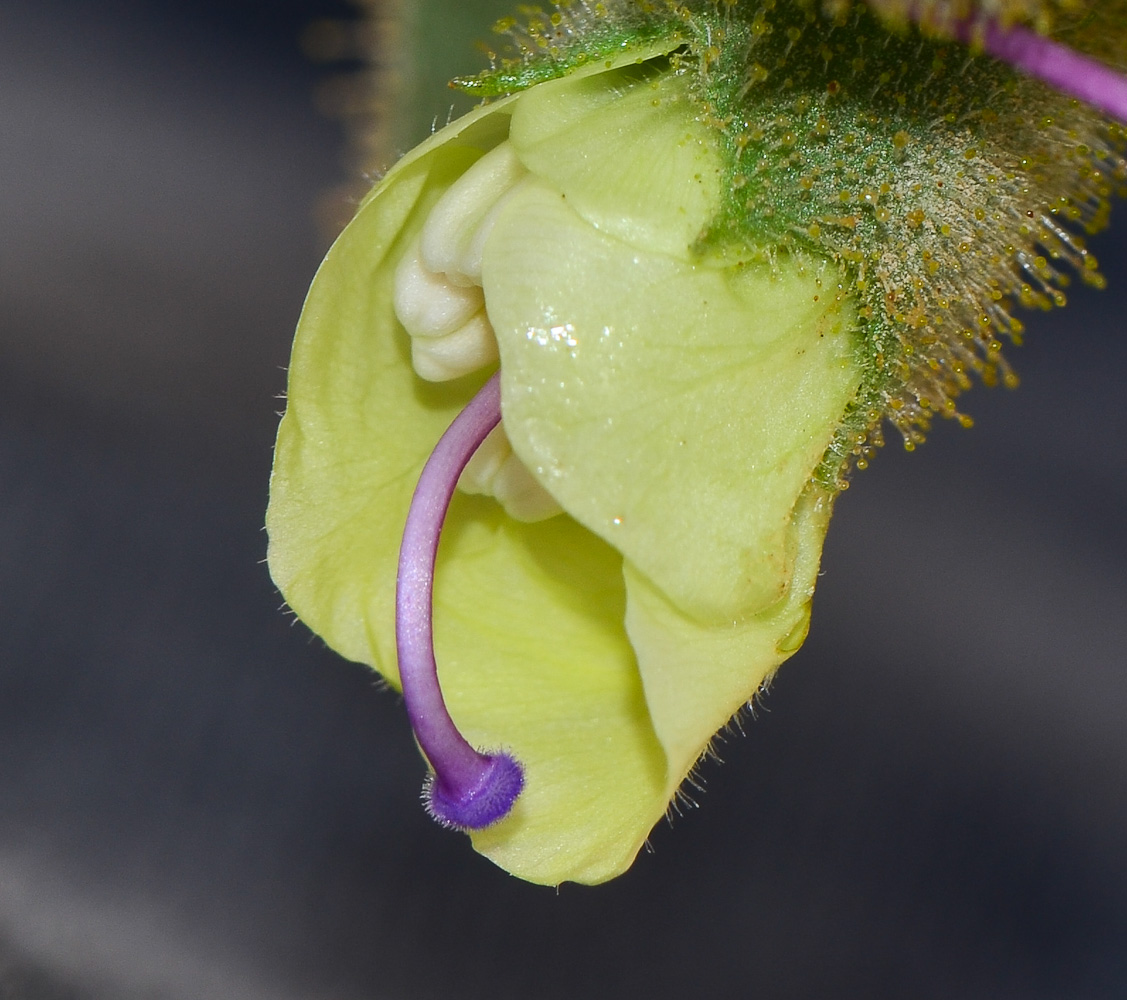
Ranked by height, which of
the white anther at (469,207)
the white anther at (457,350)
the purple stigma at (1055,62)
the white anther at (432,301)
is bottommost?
the white anther at (457,350)

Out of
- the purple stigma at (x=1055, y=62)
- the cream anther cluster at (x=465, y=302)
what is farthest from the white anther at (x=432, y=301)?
the purple stigma at (x=1055, y=62)

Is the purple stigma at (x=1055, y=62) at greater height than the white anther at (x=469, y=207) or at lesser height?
greater

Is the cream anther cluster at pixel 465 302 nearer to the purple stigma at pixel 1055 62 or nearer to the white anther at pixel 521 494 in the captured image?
the white anther at pixel 521 494

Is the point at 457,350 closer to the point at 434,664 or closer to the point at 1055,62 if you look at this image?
the point at 434,664

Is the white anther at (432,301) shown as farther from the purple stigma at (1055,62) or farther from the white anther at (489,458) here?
the purple stigma at (1055,62)

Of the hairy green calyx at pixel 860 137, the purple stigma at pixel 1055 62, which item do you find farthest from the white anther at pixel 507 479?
the purple stigma at pixel 1055 62

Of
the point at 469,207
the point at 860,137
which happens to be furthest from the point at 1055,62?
the point at 469,207

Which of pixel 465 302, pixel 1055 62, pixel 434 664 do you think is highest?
pixel 1055 62

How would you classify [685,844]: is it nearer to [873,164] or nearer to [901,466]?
[901,466]
